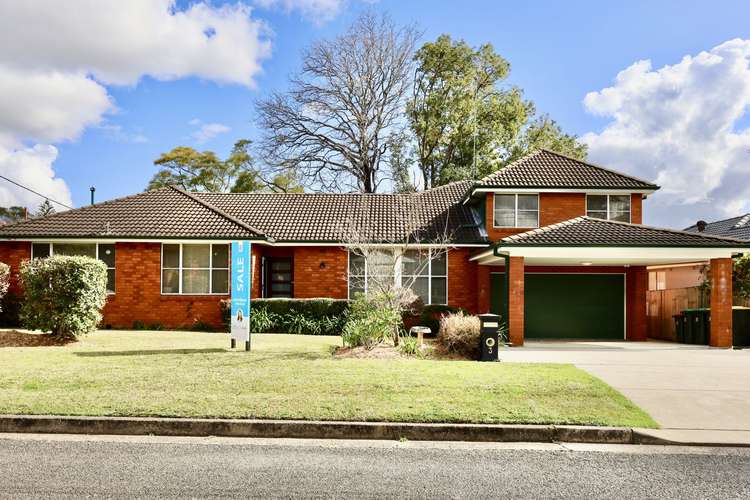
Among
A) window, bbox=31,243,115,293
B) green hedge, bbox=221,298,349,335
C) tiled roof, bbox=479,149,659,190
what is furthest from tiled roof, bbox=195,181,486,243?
window, bbox=31,243,115,293

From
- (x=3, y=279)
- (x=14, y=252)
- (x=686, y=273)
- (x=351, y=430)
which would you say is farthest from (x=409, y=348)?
(x=686, y=273)

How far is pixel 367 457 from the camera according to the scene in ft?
20.9

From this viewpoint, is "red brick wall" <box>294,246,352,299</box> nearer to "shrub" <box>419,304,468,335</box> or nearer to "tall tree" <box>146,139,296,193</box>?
"shrub" <box>419,304,468,335</box>

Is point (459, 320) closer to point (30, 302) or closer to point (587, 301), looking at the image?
point (587, 301)

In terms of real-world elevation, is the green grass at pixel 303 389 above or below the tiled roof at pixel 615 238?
below

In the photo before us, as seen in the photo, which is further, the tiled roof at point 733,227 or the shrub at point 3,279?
the tiled roof at point 733,227

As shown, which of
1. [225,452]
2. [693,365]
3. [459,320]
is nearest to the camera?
[225,452]

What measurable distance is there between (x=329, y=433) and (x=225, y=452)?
4.20ft

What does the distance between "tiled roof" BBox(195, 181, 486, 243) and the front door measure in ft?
4.68

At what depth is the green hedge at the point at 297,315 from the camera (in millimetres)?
18516

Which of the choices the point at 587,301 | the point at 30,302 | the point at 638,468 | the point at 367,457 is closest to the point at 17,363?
the point at 30,302

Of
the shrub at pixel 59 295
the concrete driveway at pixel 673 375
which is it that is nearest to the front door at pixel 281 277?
the shrub at pixel 59 295

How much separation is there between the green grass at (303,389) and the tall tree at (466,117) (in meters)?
26.4

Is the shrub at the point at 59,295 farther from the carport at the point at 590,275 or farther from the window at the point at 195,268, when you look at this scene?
Result: the carport at the point at 590,275
